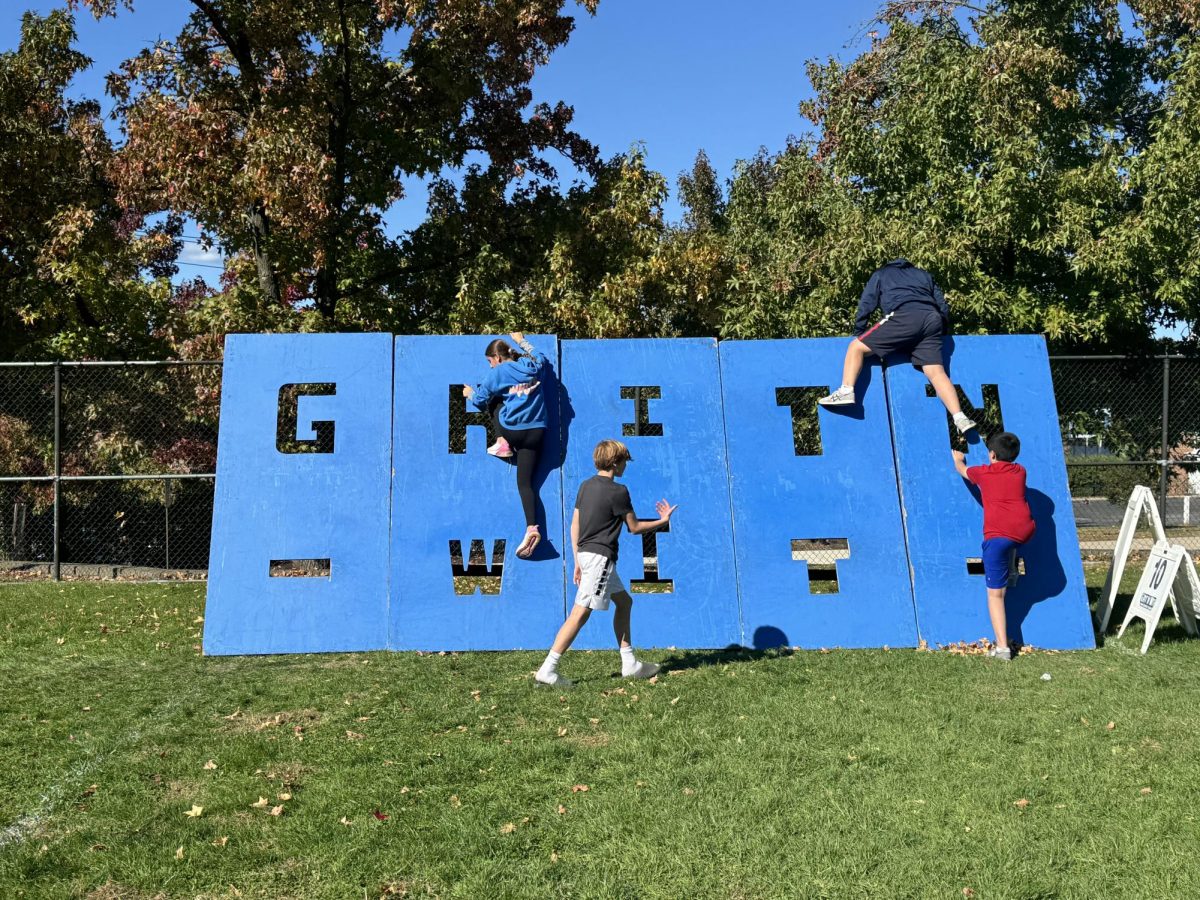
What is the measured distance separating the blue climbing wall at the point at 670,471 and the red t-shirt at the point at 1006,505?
6.91ft

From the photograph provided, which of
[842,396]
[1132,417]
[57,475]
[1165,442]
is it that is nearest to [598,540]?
[842,396]

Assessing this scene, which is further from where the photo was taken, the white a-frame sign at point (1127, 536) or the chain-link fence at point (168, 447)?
the chain-link fence at point (168, 447)

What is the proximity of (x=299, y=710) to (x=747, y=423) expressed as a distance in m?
4.51

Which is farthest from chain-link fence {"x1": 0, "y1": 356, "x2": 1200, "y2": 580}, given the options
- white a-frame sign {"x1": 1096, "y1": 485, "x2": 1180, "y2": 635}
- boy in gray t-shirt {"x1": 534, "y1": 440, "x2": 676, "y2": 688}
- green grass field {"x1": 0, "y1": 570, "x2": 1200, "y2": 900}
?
green grass field {"x1": 0, "y1": 570, "x2": 1200, "y2": 900}

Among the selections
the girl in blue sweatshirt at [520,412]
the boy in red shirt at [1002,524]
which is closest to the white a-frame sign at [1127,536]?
the boy in red shirt at [1002,524]

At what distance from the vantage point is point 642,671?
6973 millimetres

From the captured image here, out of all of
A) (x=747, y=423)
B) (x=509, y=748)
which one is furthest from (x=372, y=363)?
(x=509, y=748)

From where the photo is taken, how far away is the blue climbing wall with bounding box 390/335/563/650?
325 inches

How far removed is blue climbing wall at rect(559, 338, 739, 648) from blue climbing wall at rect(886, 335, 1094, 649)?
5.36ft

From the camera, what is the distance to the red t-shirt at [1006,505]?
25.1 ft

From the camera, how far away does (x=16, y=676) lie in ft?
23.5

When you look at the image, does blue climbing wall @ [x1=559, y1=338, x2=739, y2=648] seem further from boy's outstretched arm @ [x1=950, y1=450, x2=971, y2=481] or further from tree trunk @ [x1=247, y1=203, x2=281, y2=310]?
tree trunk @ [x1=247, y1=203, x2=281, y2=310]

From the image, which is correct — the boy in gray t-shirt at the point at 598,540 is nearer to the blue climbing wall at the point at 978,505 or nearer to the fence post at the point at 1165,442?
the blue climbing wall at the point at 978,505

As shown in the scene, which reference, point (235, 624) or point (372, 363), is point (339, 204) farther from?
point (235, 624)
